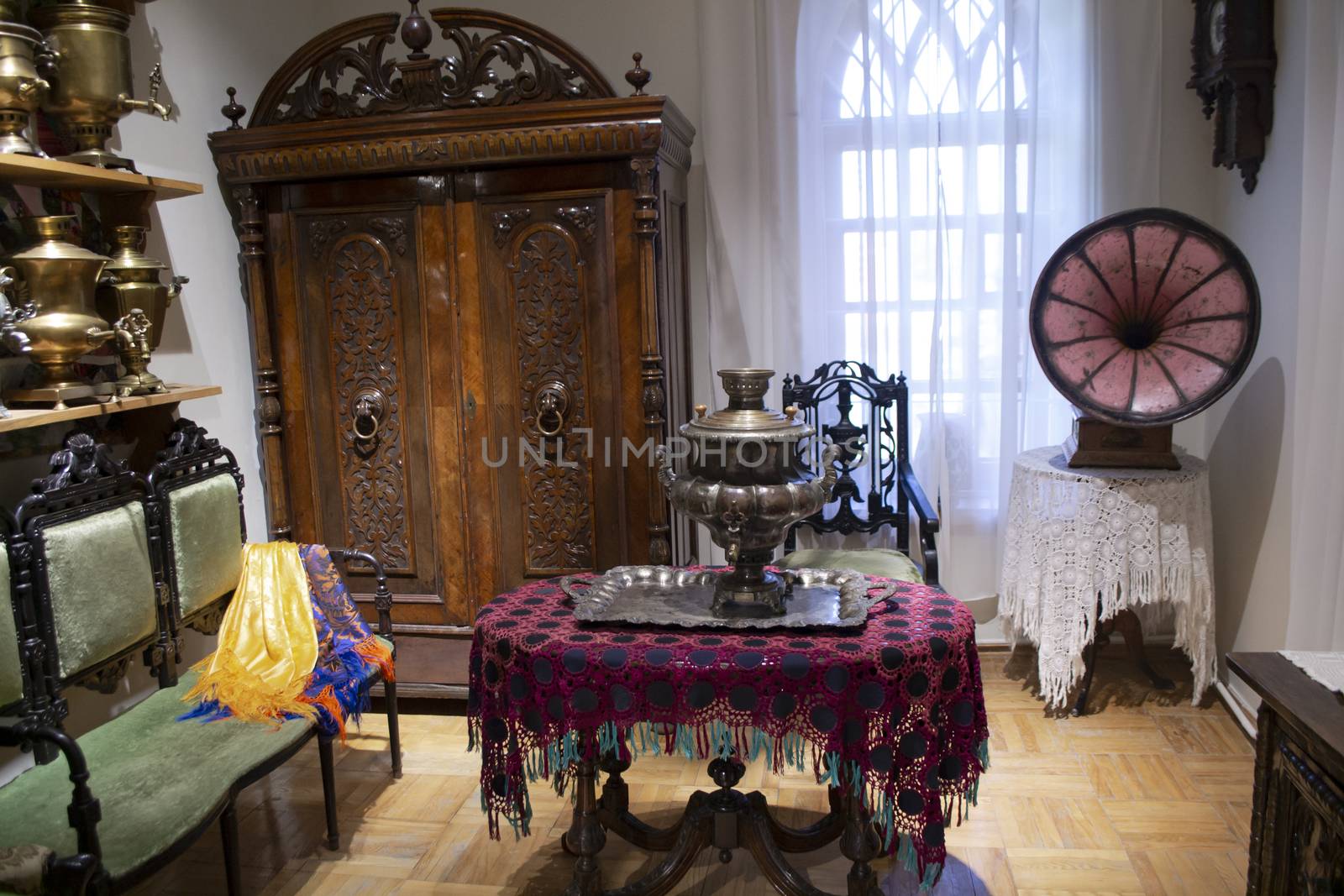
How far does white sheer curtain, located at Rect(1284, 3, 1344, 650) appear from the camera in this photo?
247 centimetres

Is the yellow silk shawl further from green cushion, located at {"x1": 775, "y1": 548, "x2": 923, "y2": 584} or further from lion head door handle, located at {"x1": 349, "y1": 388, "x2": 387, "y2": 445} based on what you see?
green cushion, located at {"x1": 775, "y1": 548, "x2": 923, "y2": 584}

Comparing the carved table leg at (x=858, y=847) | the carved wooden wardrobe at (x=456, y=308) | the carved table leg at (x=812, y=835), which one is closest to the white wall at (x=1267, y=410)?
the carved table leg at (x=812, y=835)

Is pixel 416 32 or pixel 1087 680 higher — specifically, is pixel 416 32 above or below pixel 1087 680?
above

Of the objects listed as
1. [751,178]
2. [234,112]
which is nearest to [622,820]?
[751,178]

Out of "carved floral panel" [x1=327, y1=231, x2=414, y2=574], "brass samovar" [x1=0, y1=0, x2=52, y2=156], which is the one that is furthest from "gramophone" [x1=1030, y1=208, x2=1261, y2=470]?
"brass samovar" [x1=0, y1=0, x2=52, y2=156]

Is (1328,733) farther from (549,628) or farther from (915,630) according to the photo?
(549,628)

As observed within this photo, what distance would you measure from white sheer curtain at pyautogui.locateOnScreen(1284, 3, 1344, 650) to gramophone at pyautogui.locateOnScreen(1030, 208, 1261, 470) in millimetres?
207

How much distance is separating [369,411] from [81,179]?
3.67ft

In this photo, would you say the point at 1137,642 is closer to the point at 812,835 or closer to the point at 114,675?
the point at 812,835

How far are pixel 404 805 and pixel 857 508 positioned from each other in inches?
74.3

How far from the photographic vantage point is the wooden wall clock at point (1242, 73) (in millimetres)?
3047

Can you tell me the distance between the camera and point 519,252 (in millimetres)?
3213

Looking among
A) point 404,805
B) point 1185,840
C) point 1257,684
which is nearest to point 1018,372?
point 1185,840

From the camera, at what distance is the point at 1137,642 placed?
3482 mm
